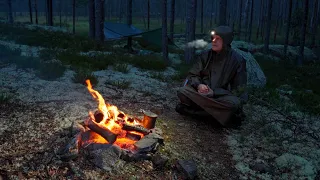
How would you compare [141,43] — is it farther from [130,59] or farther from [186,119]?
[186,119]

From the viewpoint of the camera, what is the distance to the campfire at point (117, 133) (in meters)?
3.53

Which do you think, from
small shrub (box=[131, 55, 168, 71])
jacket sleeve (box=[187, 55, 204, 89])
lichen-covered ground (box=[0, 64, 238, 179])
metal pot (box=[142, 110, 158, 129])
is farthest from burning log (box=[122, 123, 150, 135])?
small shrub (box=[131, 55, 168, 71])

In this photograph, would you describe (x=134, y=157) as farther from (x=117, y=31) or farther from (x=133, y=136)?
(x=117, y=31)

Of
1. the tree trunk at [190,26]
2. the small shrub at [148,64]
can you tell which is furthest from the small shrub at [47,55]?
the tree trunk at [190,26]

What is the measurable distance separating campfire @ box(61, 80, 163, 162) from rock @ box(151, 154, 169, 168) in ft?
0.40

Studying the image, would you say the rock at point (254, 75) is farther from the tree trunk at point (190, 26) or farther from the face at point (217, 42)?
the tree trunk at point (190, 26)

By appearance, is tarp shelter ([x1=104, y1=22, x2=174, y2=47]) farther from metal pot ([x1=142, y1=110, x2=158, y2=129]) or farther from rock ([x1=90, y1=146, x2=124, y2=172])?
rock ([x1=90, y1=146, x2=124, y2=172])

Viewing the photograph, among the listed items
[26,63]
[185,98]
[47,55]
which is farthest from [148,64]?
[185,98]

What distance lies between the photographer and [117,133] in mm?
3826

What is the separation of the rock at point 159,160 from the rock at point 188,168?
18cm

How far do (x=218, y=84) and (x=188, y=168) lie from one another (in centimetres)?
235

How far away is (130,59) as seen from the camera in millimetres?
10297

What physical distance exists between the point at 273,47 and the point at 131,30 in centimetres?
1307

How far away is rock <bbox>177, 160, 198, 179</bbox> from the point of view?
3316mm
